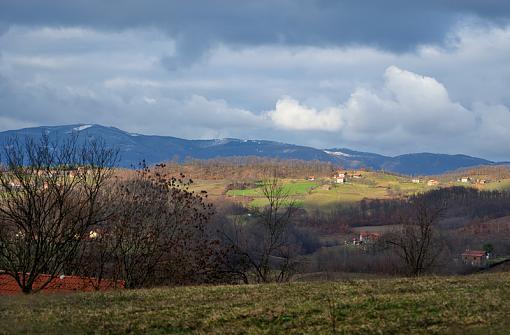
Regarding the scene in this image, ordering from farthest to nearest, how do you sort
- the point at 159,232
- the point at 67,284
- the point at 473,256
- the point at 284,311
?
the point at 473,256
the point at 159,232
the point at 67,284
the point at 284,311

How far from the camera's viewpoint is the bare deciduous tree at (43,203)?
23.3m

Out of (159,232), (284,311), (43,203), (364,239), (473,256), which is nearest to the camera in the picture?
(284,311)

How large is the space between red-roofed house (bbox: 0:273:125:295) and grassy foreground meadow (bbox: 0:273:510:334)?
8811mm

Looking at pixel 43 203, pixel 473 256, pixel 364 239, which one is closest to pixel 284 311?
pixel 43 203

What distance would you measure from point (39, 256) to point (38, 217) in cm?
153

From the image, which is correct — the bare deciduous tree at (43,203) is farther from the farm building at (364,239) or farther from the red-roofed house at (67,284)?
the farm building at (364,239)

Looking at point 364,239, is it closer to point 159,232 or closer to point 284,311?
point 159,232

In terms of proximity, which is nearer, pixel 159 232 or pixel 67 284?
pixel 67 284

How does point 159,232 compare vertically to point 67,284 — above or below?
above

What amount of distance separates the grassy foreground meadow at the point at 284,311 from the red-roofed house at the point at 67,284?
28.9 feet

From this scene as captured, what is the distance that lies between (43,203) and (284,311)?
13.9 metres

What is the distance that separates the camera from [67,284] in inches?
1081

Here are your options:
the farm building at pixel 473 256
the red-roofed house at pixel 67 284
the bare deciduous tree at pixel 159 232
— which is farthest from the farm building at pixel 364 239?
the red-roofed house at pixel 67 284

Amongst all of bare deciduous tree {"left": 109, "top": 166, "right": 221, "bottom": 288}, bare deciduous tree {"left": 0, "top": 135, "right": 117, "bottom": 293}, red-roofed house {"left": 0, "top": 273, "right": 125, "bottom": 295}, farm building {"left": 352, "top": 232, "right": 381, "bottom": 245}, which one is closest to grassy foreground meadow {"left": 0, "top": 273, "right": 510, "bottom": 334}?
bare deciduous tree {"left": 0, "top": 135, "right": 117, "bottom": 293}
